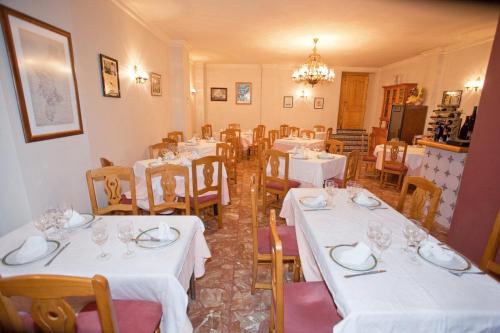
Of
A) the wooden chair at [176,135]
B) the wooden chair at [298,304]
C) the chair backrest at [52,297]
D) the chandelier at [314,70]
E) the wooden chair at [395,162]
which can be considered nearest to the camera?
the chair backrest at [52,297]

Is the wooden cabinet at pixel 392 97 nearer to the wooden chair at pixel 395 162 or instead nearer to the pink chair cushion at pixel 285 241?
the wooden chair at pixel 395 162

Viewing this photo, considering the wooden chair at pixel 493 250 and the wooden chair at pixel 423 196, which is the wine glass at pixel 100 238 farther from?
the wooden chair at pixel 493 250

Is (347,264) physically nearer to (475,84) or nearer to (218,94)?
(475,84)

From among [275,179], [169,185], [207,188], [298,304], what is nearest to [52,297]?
[298,304]

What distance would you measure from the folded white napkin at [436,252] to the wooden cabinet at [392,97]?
6.71 metres

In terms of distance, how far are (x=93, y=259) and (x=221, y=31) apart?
4720 millimetres

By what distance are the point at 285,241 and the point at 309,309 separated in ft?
2.25

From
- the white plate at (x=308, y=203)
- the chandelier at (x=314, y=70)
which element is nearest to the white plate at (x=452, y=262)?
the white plate at (x=308, y=203)

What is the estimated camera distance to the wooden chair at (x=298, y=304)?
1.10m

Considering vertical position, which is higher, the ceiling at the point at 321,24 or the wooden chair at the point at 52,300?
the ceiling at the point at 321,24

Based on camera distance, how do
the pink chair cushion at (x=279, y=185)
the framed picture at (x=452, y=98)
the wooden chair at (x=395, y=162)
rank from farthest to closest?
the framed picture at (x=452, y=98), the wooden chair at (x=395, y=162), the pink chair cushion at (x=279, y=185)

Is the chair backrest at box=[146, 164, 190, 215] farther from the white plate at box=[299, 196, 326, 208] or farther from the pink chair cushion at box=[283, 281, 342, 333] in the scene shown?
the pink chair cushion at box=[283, 281, 342, 333]

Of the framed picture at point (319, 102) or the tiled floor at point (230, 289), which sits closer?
the tiled floor at point (230, 289)

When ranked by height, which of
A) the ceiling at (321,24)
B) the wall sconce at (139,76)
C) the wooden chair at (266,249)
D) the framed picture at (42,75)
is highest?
the ceiling at (321,24)
